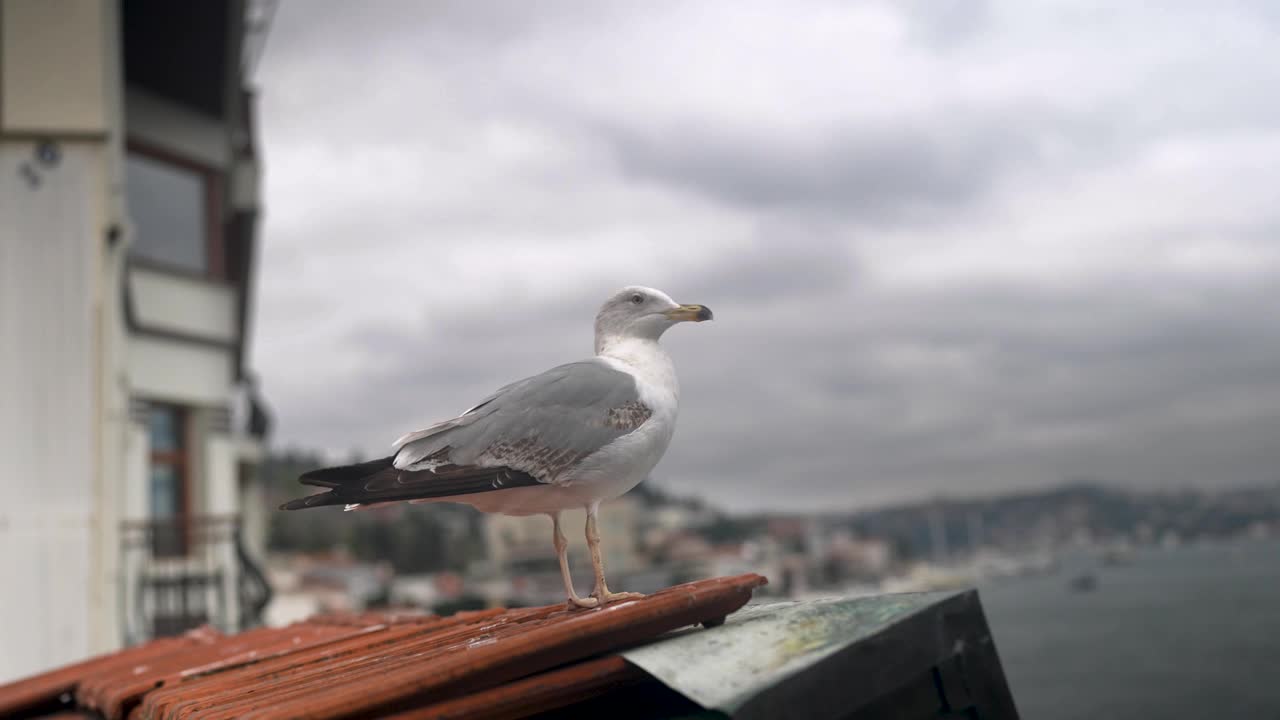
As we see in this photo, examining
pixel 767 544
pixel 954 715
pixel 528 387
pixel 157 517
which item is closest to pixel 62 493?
pixel 157 517

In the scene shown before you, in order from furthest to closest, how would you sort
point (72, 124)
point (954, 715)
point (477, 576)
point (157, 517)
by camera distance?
point (477, 576), point (157, 517), point (72, 124), point (954, 715)

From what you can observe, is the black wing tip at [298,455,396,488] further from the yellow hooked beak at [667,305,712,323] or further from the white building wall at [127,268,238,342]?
the white building wall at [127,268,238,342]

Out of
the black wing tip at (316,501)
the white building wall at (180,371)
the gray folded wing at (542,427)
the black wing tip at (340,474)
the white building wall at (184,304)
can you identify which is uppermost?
the white building wall at (184,304)

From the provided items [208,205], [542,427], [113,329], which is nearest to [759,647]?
[542,427]

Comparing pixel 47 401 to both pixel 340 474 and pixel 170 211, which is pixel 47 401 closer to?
pixel 170 211

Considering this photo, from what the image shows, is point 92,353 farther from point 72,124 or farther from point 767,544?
point 767,544

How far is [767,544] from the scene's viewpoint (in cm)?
10831

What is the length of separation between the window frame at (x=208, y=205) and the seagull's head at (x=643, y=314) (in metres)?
13.1

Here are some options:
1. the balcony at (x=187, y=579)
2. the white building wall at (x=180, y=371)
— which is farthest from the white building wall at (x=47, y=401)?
the white building wall at (x=180, y=371)

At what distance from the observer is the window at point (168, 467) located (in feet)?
48.8

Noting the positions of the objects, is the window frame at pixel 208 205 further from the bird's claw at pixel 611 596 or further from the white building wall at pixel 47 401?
the bird's claw at pixel 611 596

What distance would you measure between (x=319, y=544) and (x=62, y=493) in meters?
86.8

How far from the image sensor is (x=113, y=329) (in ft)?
36.7

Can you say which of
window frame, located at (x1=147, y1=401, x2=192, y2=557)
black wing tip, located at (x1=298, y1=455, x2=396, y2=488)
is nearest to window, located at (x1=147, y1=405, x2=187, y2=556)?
window frame, located at (x1=147, y1=401, x2=192, y2=557)
